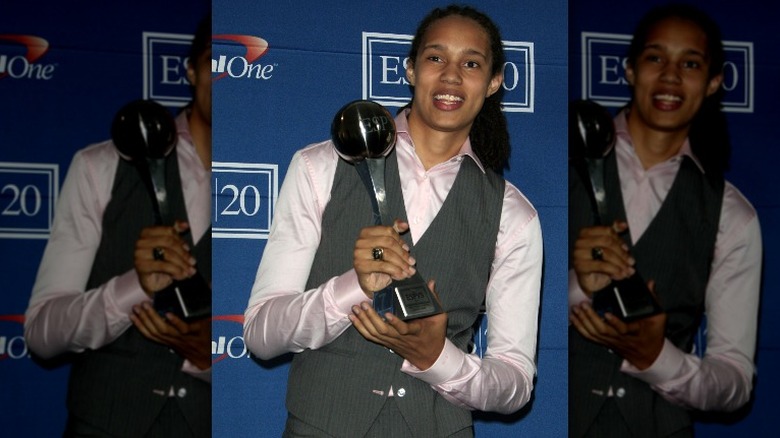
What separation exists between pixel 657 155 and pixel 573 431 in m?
0.99

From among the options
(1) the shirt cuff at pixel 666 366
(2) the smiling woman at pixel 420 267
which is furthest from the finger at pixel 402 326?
(1) the shirt cuff at pixel 666 366

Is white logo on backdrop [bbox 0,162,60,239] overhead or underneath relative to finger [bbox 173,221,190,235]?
overhead

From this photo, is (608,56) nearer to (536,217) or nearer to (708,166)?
(708,166)

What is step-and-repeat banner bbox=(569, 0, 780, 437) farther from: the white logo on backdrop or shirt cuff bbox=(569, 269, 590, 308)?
the white logo on backdrop

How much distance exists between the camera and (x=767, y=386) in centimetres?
357

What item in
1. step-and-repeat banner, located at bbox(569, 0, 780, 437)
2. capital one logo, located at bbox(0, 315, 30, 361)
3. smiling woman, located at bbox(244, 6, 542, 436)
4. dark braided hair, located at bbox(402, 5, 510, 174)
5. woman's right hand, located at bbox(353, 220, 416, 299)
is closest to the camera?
woman's right hand, located at bbox(353, 220, 416, 299)

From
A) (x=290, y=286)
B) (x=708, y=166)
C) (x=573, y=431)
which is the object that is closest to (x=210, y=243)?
(x=290, y=286)

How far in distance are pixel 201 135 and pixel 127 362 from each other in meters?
0.70

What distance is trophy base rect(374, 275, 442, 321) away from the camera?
2711mm

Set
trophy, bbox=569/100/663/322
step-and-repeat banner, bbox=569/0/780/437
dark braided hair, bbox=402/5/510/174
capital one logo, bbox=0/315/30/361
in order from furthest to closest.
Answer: step-and-repeat banner, bbox=569/0/780/437, trophy, bbox=569/100/663/322, dark braided hair, bbox=402/5/510/174, capital one logo, bbox=0/315/30/361

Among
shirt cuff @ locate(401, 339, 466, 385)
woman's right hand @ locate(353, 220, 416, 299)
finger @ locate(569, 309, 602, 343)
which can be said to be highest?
woman's right hand @ locate(353, 220, 416, 299)

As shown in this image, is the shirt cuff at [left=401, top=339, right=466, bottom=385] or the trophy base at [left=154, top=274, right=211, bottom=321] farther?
the trophy base at [left=154, top=274, right=211, bottom=321]

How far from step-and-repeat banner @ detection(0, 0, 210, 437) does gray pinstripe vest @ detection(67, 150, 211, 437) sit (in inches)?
3.0

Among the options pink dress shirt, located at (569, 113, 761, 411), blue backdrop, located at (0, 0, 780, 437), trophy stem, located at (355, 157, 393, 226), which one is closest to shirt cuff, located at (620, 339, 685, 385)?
pink dress shirt, located at (569, 113, 761, 411)
